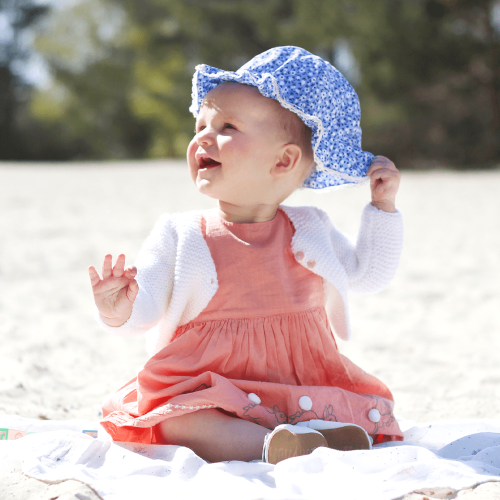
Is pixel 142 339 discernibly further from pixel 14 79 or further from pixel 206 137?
pixel 14 79

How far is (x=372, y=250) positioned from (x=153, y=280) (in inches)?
28.9

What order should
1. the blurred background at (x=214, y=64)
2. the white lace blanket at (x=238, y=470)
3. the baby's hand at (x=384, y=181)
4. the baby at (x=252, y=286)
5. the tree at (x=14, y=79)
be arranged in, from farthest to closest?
the tree at (x=14, y=79) → the blurred background at (x=214, y=64) → the baby's hand at (x=384, y=181) → the baby at (x=252, y=286) → the white lace blanket at (x=238, y=470)

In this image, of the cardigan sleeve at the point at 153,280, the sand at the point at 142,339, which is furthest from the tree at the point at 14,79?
the cardigan sleeve at the point at 153,280

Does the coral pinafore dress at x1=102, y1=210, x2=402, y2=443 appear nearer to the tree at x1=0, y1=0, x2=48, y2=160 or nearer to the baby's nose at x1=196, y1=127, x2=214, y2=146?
the baby's nose at x1=196, y1=127, x2=214, y2=146

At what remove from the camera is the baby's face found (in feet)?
6.00

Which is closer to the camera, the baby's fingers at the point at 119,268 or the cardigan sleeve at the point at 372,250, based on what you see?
the baby's fingers at the point at 119,268

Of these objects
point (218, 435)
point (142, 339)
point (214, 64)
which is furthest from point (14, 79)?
point (218, 435)

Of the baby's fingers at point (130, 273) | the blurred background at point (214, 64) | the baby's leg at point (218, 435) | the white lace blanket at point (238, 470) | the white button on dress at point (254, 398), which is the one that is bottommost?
the white lace blanket at point (238, 470)

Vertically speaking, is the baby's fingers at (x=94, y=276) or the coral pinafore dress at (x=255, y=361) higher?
the baby's fingers at (x=94, y=276)

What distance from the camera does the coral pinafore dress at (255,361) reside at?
176cm

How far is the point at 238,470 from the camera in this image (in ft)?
5.14

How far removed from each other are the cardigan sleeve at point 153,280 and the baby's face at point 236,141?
195 millimetres

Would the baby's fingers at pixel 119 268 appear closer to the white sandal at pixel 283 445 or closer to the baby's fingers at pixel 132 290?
the baby's fingers at pixel 132 290

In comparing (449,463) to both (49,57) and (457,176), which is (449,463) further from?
(49,57)
